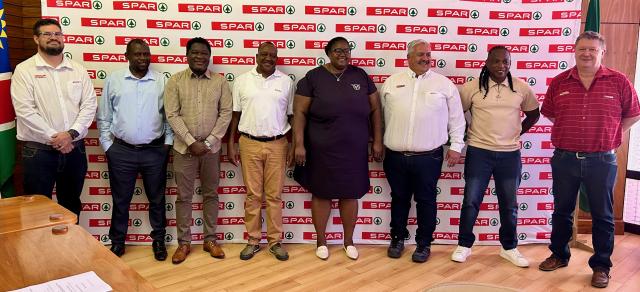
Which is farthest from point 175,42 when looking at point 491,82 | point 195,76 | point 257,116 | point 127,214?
point 491,82

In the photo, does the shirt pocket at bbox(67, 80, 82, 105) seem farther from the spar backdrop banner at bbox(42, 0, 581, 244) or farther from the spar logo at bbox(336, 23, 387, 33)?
the spar logo at bbox(336, 23, 387, 33)

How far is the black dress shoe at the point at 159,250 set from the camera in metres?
3.61

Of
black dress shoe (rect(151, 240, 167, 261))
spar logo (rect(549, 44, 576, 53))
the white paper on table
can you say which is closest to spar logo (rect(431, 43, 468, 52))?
spar logo (rect(549, 44, 576, 53))

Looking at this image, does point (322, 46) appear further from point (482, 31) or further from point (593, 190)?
point (593, 190)

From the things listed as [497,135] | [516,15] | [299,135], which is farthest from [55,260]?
[516,15]

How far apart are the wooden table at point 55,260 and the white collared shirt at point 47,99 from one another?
5.73 feet

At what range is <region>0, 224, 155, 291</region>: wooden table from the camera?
53.8 inches

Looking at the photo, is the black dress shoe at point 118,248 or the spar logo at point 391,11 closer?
the black dress shoe at point 118,248

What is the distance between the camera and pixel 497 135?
349cm

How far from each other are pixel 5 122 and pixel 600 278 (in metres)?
4.30

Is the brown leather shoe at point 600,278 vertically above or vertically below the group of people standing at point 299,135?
below

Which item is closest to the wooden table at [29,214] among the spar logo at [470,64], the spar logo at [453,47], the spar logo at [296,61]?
the spar logo at [296,61]

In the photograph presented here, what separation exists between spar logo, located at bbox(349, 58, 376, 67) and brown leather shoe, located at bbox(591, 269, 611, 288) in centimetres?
224

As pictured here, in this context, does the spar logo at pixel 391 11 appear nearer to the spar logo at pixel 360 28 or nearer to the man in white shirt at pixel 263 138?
the spar logo at pixel 360 28
